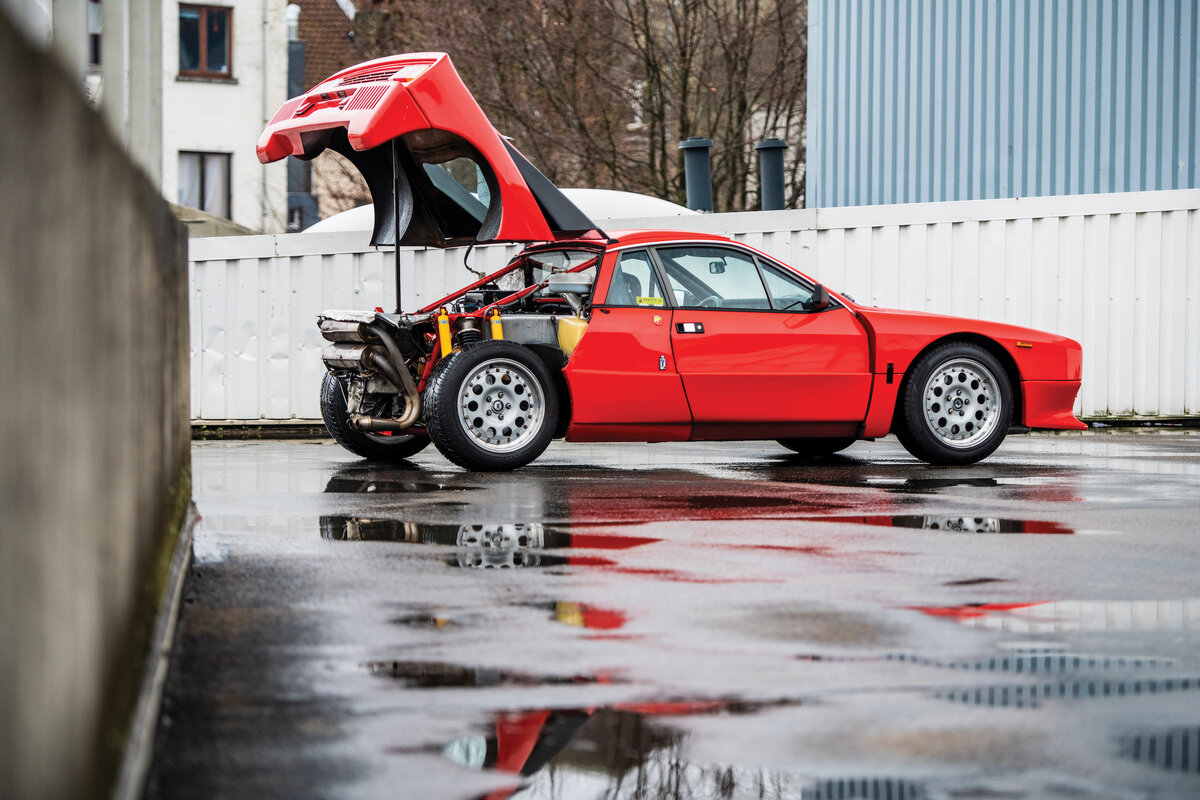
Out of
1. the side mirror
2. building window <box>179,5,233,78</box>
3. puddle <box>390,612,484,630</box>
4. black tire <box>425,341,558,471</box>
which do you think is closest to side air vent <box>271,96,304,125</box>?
black tire <box>425,341,558,471</box>

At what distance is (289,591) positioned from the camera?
531cm

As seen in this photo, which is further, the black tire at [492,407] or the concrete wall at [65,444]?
the black tire at [492,407]

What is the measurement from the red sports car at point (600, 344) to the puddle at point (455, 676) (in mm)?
5399

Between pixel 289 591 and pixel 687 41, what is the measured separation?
21.7 m

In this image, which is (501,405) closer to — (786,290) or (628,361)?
(628,361)

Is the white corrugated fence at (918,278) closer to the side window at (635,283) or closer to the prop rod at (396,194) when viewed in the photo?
the prop rod at (396,194)

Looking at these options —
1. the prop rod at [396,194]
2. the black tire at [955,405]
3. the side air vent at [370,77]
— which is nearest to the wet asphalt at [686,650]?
the black tire at [955,405]

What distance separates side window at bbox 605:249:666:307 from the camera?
32.8 feet

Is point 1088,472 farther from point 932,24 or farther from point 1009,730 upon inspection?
point 932,24

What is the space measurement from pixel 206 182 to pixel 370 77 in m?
24.8

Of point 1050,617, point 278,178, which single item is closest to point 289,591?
point 1050,617

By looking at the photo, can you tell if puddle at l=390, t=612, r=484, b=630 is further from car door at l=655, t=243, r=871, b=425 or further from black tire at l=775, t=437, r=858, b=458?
black tire at l=775, t=437, r=858, b=458

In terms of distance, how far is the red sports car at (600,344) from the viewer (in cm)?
980

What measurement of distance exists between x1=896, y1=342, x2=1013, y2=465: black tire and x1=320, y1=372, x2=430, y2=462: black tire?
3.31m
